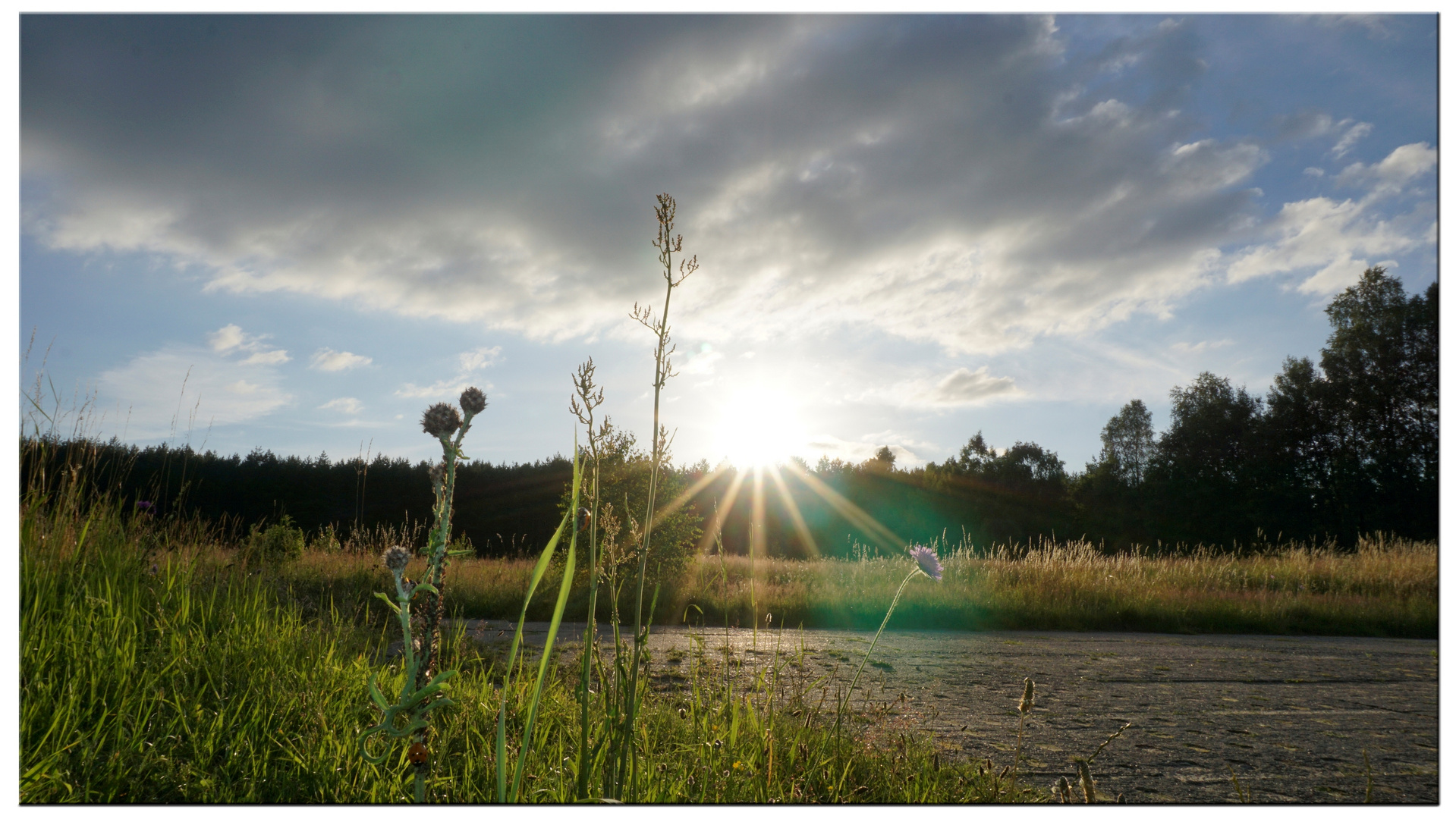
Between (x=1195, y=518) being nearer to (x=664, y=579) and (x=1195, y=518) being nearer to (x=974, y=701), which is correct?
(x=664, y=579)

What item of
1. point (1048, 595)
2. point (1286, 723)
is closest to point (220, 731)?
point (1286, 723)

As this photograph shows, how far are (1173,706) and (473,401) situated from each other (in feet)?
10.4

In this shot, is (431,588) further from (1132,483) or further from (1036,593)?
(1132,483)

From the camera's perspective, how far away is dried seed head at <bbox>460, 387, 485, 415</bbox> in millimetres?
738

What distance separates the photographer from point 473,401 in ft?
2.44

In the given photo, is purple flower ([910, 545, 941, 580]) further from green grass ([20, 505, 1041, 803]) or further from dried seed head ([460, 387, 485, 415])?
dried seed head ([460, 387, 485, 415])

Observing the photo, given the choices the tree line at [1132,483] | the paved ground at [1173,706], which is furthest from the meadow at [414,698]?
the tree line at [1132,483]

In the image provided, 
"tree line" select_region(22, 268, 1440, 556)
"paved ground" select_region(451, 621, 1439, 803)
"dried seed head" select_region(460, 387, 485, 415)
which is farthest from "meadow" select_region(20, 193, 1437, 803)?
Answer: "tree line" select_region(22, 268, 1440, 556)

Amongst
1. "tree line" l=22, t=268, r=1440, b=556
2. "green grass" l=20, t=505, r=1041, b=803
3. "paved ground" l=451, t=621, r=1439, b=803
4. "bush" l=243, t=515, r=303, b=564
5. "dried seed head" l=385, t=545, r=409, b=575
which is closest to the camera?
"dried seed head" l=385, t=545, r=409, b=575

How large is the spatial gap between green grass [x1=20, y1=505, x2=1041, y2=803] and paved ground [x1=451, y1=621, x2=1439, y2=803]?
277 mm

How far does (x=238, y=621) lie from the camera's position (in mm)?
2389

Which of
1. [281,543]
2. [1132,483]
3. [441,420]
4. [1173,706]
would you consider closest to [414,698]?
[441,420]

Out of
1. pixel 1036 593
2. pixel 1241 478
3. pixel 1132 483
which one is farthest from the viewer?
pixel 1132 483
